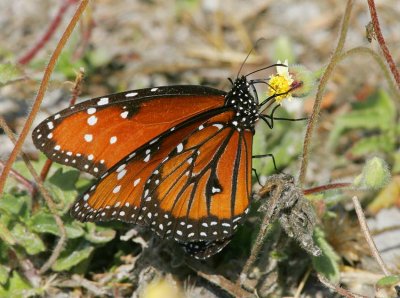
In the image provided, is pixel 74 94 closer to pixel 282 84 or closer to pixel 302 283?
pixel 282 84

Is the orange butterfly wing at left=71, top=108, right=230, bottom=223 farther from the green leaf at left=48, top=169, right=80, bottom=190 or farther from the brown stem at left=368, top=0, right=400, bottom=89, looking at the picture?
the brown stem at left=368, top=0, right=400, bottom=89

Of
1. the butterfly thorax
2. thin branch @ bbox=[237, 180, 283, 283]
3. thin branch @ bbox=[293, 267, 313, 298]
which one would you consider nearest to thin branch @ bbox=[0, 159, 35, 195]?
the butterfly thorax

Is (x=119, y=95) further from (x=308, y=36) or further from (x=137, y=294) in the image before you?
(x=308, y=36)

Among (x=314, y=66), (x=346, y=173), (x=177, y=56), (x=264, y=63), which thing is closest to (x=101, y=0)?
(x=177, y=56)

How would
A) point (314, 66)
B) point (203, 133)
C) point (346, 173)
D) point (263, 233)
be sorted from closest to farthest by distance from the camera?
point (263, 233), point (203, 133), point (346, 173), point (314, 66)

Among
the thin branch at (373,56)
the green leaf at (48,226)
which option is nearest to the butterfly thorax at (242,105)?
the thin branch at (373,56)

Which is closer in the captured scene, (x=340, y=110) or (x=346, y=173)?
(x=346, y=173)
